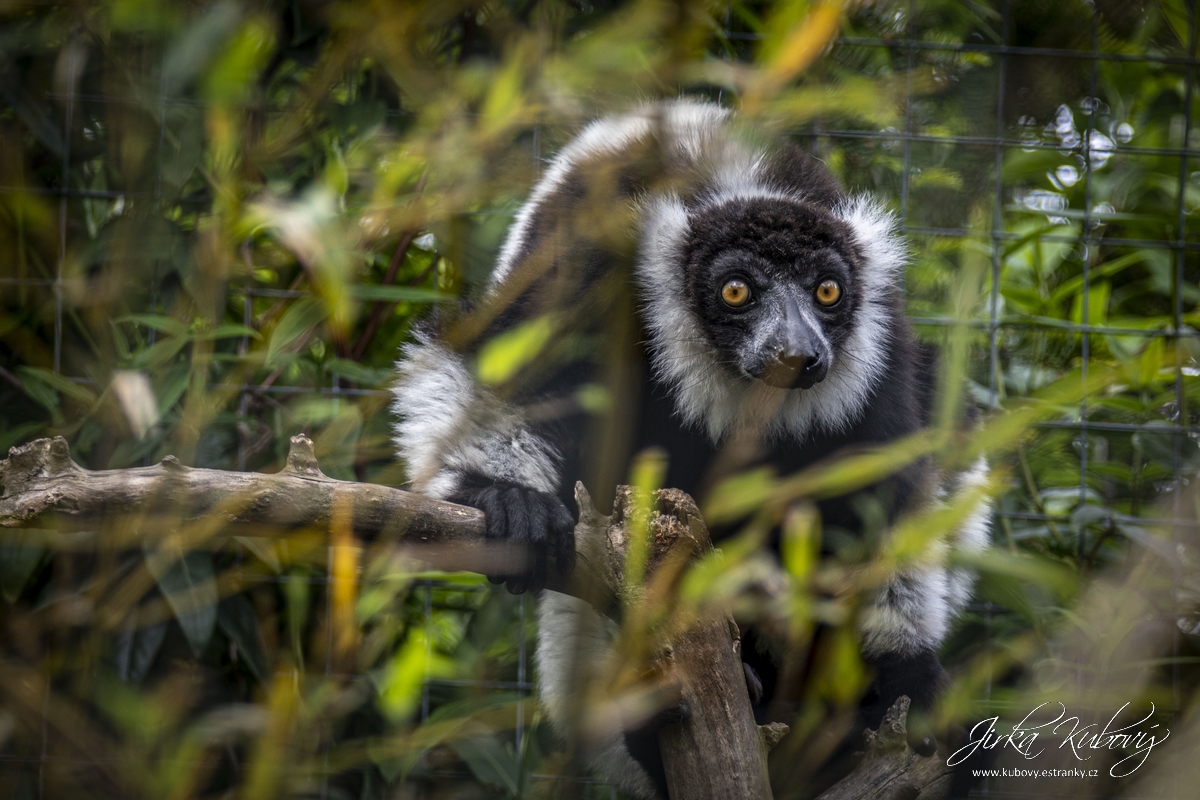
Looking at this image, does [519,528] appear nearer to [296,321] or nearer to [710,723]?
[710,723]

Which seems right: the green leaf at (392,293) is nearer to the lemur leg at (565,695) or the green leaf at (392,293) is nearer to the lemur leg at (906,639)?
the lemur leg at (565,695)

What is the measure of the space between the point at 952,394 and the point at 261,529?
993 mm

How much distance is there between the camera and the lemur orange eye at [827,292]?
2.14 m

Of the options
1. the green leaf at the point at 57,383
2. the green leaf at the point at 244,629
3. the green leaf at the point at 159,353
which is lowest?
the green leaf at the point at 244,629

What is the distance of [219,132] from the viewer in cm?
156

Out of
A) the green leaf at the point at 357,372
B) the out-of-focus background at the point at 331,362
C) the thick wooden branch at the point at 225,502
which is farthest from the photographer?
the green leaf at the point at 357,372

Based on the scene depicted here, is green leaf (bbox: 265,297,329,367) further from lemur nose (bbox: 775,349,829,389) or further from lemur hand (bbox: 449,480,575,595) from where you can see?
lemur nose (bbox: 775,349,829,389)

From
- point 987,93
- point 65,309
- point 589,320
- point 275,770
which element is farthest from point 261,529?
point 65,309

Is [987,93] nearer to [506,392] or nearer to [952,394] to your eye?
[952,394]

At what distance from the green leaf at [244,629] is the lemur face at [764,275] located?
61.1 inches

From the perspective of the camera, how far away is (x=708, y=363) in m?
2.20

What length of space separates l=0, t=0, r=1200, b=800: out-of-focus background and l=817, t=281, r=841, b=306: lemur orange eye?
27 centimetres

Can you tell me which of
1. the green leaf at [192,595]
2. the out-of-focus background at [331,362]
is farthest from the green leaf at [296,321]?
the green leaf at [192,595]

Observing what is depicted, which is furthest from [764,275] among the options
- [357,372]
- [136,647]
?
[136,647]
